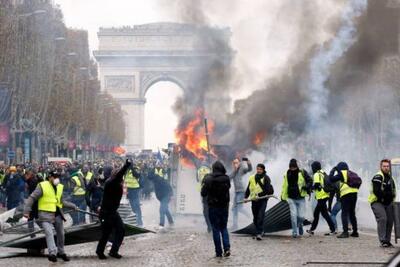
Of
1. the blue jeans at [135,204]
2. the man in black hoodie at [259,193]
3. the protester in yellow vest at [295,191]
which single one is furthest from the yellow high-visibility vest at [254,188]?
the blue jeans at [135,204]

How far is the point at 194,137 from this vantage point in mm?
28375

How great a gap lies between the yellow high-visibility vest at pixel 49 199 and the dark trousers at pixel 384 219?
15.9 feet

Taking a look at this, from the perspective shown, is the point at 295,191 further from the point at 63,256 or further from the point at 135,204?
the point at 135,204

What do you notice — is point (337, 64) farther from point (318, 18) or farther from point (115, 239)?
point (115, 239)

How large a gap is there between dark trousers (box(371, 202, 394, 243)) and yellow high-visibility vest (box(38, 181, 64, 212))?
485 centimetres

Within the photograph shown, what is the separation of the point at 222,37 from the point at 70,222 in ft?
35.9

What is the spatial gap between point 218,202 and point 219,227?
1.19ft

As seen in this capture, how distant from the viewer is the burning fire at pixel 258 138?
3062 centimetres

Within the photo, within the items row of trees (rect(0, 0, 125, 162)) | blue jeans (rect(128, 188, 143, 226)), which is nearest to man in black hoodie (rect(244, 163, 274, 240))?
blue jeans (rect(128, 188, 143, 226))

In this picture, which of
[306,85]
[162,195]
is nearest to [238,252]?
[162,195]

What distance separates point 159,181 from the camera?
24.5 m

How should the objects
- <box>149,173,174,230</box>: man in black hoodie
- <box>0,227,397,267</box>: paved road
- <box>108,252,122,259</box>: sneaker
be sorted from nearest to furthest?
<box>0,227,397,267</box>: paved road → <box>108,252,122,259</box>: sneaker → <box>149,173,174,230</box>: man in black hoodie

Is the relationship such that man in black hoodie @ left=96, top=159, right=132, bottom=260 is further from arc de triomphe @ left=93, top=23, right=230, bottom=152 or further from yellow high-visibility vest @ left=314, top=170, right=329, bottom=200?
arc de triomphe @ left=93, top=23, right=230, bottom=152

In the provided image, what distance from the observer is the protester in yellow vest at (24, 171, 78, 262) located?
613 inches
